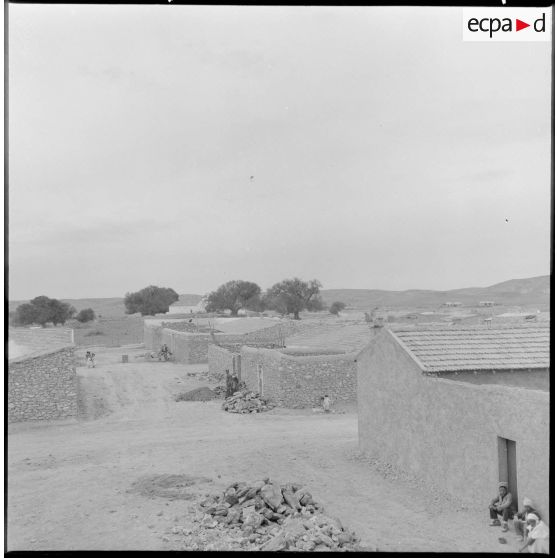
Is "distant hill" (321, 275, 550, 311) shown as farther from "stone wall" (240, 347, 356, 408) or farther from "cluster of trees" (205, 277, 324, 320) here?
"stone wall" (240, 347, 356, 408)

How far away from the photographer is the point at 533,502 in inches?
329

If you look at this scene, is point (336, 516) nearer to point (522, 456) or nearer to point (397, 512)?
point (397, 512)

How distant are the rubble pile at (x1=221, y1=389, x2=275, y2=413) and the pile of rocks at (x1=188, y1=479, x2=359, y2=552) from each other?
9.69 metres

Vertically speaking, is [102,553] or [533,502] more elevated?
[533,502]

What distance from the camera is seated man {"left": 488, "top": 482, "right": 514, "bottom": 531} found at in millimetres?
8968

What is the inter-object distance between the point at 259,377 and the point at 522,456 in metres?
14.8

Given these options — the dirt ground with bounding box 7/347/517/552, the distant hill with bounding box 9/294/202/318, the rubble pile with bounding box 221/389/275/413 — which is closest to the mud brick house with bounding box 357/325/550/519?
the dirt ground with bounding box 7/347/517/552

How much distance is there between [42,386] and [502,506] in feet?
48.4

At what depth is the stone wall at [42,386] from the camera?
60.7 feet

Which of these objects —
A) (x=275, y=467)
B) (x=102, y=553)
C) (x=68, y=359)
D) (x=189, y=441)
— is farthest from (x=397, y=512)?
(x=68, y=359)

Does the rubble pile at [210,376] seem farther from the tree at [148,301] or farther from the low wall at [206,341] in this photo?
the tree at [148,301]

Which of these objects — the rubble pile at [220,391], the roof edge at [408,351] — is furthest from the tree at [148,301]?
the roof edge at [408,351]

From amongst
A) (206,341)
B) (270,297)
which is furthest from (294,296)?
(206,341)

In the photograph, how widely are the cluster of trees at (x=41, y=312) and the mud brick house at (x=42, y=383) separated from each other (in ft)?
153
